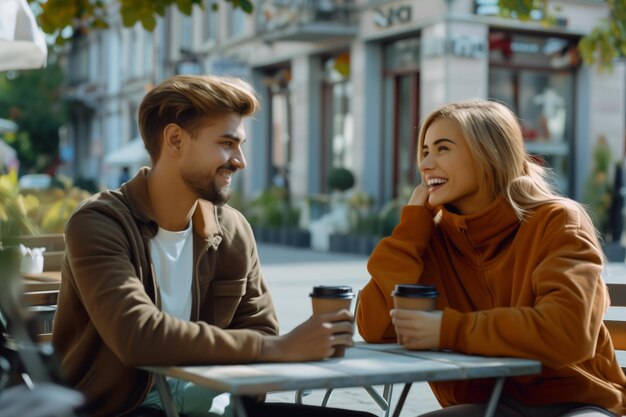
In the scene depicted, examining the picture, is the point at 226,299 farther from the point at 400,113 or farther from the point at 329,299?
the point at 400,113

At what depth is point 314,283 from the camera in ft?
43.8

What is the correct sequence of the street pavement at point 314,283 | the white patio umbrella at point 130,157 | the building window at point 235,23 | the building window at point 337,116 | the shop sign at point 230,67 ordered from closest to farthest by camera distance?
the street pavement at point 314,283 < the shop sign at point 230,67 < the building window at point 337,116 < the building window at point 235,23 < the white patio umbrella at point 130,157

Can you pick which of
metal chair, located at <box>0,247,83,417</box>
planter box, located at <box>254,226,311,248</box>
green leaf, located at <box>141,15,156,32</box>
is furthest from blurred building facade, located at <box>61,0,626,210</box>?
metal chair, located at <box>0,247,83,417</box>

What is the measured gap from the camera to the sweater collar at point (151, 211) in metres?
2.96

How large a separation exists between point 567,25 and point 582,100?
1732 mm

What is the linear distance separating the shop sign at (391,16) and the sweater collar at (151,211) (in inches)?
750

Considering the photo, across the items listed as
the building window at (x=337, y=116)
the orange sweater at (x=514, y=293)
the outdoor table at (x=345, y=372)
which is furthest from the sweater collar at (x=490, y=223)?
the building window at (x=337, y=116)

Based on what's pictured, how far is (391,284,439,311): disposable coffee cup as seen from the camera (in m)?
2.90

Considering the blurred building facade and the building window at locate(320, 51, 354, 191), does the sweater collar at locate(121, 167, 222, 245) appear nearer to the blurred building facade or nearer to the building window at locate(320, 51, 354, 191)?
the blurred building facade

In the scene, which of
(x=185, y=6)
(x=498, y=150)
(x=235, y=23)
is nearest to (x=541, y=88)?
(x=235, y=23)

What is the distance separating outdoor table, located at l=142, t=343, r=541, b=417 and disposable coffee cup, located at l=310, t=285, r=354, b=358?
123 mm

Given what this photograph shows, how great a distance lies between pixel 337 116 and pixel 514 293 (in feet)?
72.4

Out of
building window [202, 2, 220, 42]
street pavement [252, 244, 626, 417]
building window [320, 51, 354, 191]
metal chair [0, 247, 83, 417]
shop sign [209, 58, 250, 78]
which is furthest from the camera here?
building window [202, 2, 220, 42]

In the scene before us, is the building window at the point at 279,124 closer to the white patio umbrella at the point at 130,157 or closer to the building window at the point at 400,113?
the building window at the point at 400,113
